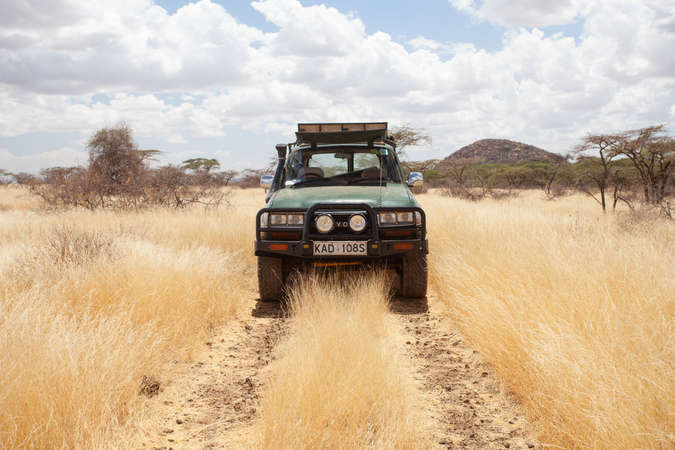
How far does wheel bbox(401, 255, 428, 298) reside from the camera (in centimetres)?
470

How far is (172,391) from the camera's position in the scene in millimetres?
2820

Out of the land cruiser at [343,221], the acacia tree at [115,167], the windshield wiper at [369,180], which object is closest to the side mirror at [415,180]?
the land cruiser at [343,221]

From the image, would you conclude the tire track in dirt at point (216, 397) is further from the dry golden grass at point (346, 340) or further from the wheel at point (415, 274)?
the wheel at point (415, 274)

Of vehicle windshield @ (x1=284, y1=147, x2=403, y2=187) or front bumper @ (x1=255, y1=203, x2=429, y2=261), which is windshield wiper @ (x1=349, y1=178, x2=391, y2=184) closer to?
vehicle windshield @ (x1=284, y1=147, x2=403, y2=187)

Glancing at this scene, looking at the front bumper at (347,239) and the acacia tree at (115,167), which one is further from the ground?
the acacia tree at (115,167)

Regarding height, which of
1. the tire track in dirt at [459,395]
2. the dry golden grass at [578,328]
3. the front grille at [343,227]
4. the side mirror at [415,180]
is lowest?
the tire track in dirt at [459,395]

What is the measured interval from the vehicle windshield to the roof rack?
0.89 ft

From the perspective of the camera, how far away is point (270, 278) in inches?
187

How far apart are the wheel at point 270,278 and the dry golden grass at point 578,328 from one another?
5.92ft

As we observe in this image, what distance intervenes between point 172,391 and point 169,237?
4869 mm

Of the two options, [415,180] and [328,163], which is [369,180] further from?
[328,163]

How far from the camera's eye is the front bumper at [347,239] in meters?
4.31

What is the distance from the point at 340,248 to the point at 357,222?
30 cm

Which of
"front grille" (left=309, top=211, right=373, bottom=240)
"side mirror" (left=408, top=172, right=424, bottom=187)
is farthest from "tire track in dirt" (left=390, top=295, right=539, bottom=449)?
"side mirror" (left=408, top=172, right=424, bottom=187)
